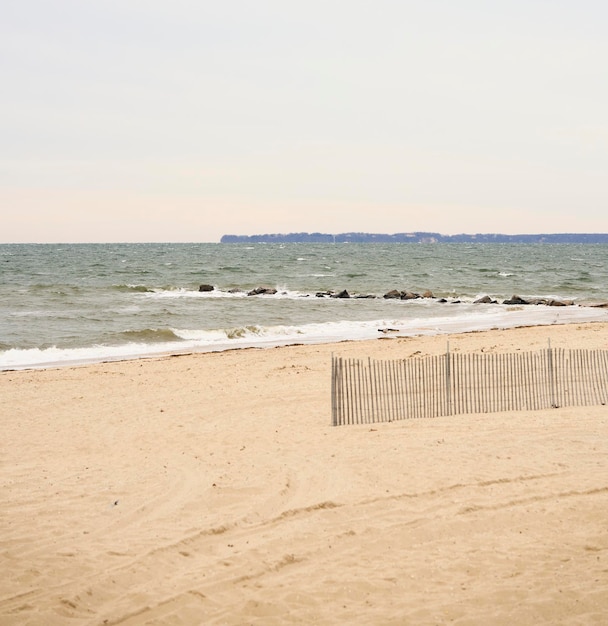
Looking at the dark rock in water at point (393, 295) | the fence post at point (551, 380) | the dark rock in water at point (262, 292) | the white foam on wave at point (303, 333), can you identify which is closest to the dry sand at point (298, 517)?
the fence post at point (551, 380)

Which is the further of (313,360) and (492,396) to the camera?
(313,360)

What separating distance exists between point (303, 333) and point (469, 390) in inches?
690

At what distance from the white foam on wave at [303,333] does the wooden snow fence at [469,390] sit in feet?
41.6

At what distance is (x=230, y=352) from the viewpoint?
2528 cm

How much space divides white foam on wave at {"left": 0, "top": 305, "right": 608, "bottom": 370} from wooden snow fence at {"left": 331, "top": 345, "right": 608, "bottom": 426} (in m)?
12.7

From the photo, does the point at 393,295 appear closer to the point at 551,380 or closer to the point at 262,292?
the point at 262,292

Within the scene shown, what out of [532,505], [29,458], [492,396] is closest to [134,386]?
[29,458]

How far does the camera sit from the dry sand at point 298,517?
23.6 ft

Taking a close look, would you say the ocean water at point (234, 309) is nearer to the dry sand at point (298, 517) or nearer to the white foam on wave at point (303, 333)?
the white foam on wave at point (303, 333)

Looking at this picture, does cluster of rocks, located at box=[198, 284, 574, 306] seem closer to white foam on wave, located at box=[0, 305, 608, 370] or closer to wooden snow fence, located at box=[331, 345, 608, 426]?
white foam on wave, located at box=[0, 305, 608, 370]

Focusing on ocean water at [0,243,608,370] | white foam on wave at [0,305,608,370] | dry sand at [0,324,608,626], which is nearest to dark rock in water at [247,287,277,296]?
ocean water at [0,243,608,370]

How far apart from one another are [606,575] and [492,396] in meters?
7.49

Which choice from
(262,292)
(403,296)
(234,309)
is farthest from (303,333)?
(262,292)

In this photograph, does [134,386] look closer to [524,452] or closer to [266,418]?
[266,418]
